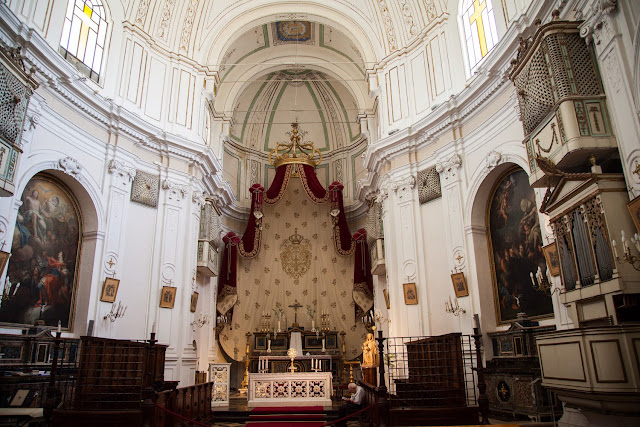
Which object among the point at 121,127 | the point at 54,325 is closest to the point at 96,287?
the point at 54,325

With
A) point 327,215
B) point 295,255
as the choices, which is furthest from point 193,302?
point 327,215

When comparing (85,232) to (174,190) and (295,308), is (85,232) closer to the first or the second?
(174,190)

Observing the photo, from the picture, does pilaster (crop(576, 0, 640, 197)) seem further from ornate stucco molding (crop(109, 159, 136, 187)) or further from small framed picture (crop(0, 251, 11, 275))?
ornate stucco molding (crop(109, 159, 136, 187))

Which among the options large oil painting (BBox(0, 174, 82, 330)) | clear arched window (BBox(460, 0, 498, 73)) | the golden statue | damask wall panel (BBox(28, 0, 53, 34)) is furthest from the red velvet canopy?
damask wall panel (BBox(28, 0, 53, 34))

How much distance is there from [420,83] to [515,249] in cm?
597

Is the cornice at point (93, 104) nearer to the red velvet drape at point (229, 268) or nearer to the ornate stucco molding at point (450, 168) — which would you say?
the red velvet drape at point (229, 268)

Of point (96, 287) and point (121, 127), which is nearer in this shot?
point (96, 287)

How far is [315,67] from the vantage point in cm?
1975

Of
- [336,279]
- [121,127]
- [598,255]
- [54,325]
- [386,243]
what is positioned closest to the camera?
[598,255]

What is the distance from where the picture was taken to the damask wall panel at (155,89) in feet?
46.2

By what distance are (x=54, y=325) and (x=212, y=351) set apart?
21.5 ft

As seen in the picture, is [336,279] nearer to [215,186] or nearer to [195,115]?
[215,186]

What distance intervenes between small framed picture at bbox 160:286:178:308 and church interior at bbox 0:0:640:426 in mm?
57

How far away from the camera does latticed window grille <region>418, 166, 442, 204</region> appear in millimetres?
13078
